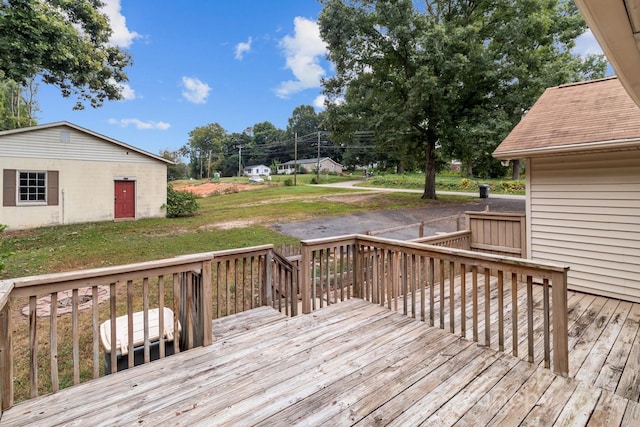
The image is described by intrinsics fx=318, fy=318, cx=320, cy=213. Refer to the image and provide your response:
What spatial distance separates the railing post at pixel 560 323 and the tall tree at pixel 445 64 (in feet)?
41.8

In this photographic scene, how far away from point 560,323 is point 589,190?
3.45 m

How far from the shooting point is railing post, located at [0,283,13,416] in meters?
1.81

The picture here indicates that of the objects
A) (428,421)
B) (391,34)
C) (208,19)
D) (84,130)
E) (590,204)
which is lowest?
(428,421)

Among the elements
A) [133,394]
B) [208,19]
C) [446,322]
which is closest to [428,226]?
[446,322]

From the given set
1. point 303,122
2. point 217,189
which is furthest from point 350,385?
point 303,122

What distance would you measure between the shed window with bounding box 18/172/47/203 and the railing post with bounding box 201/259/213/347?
12.2 meters

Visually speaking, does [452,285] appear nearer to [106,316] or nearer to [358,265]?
[358,265]

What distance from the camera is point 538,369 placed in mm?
2482

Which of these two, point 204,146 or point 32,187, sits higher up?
point 204,146

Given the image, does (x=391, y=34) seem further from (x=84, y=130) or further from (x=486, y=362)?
(x=486, y=362)

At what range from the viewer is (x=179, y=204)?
1427 cm

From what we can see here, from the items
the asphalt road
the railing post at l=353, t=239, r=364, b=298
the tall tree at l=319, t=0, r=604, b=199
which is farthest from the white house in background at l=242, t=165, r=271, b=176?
the railing post at l=353, t=239, r=364, b=298

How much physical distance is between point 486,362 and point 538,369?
37cm

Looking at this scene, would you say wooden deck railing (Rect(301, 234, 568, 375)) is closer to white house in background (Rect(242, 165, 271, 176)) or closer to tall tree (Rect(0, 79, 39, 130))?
tall tree (Rect(0, 79, 39, 130))
